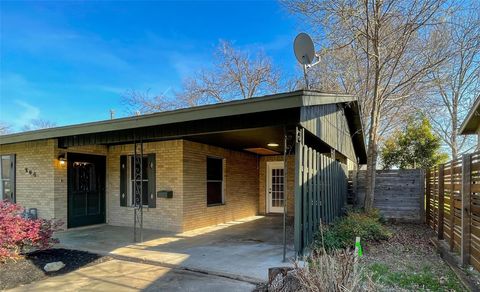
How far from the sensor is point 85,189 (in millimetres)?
10172

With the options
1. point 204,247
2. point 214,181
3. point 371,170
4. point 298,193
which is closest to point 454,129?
point 371,170

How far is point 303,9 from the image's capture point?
10852 mm

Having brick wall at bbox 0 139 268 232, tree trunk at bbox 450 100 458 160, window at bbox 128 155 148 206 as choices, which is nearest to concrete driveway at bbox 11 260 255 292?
brick wall at bbox 0 139 268 232

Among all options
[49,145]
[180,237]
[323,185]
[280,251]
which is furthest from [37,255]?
[323,185]

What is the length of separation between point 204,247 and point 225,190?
4203 mm

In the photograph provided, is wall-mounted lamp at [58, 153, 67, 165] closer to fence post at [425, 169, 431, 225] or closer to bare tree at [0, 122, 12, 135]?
fence post at [425, 169, 431, 225]

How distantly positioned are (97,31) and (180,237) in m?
11.4

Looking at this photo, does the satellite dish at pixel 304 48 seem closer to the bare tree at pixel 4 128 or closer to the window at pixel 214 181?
the window at pixel 214 181

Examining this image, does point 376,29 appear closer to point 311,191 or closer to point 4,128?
point 311,191

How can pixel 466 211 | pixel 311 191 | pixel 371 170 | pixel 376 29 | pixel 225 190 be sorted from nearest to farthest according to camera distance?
pixel 466 211, pixel 311 191, pixel 376 29, pixel 371 170, pixel 225 190

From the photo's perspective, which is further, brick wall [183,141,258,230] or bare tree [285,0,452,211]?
bare tree [285,0,452,211]

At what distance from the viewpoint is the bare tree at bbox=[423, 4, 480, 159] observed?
13422 mm

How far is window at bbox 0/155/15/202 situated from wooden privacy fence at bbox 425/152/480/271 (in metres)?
11.6

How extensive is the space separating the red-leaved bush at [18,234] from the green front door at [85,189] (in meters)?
3.23
